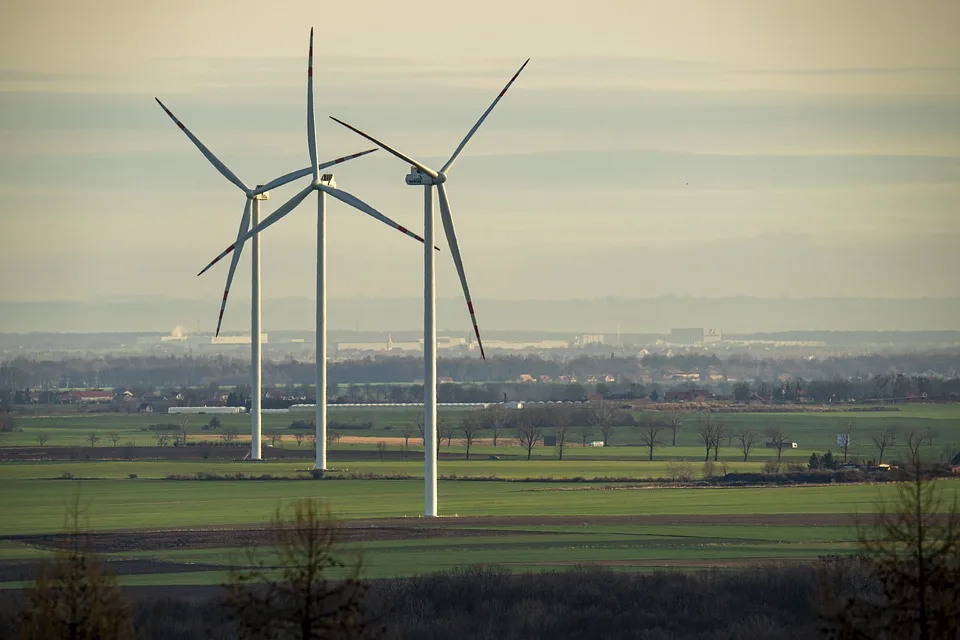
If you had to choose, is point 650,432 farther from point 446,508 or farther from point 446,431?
point 446,508

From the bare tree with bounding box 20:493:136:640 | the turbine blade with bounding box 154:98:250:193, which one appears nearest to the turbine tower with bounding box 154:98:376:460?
the turbine blade with bounding box 154:98:250:193

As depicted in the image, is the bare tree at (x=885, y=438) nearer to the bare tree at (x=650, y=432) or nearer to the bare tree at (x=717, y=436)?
the bare tree at (x=717, y=436)

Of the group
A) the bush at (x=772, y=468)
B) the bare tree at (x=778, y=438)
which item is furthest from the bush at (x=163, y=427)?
the bush at (x=772, y=468)

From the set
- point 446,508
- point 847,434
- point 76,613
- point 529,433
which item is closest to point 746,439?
point 847,434

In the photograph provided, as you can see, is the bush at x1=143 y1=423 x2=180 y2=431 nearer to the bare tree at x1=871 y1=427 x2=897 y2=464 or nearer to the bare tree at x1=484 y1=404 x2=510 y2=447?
the bare tree at x1=484 y1=404 x2=510 y2=447

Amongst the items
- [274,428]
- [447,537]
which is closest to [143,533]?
[447,537]

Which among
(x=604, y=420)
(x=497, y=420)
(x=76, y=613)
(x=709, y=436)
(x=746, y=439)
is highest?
(x=497, y=420)

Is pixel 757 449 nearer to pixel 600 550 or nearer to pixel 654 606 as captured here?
pixel 600 550
